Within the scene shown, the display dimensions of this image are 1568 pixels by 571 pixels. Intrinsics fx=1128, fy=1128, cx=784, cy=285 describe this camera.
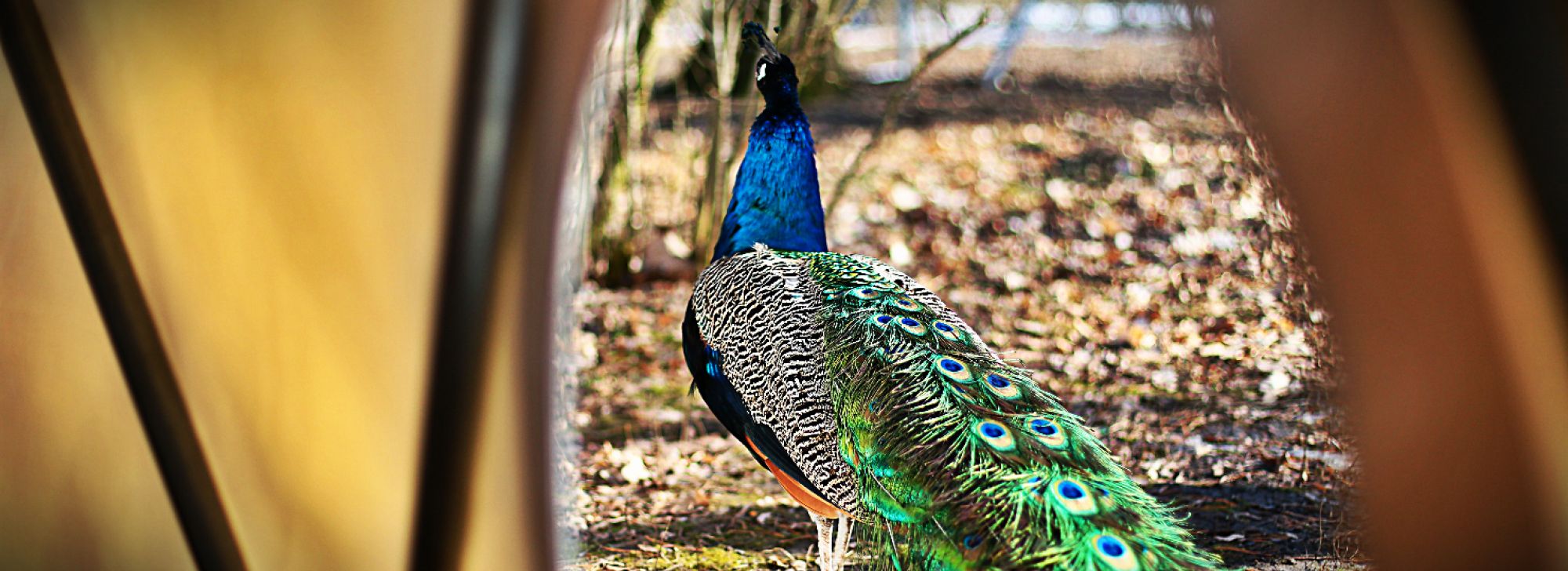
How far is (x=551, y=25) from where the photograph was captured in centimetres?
74

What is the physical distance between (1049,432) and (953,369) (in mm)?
236

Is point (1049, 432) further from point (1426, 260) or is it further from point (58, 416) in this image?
point (58, 416)

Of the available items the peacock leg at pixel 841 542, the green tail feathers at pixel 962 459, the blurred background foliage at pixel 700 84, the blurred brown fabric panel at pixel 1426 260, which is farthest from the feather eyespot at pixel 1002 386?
the blurred background foliage at pixel 700 84

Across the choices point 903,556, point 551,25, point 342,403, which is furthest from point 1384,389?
point 903,556

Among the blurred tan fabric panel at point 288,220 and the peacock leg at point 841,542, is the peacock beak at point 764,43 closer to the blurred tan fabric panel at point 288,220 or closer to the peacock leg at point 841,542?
the peacock leg at point 841,542

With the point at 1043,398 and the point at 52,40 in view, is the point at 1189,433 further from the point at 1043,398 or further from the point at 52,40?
the point at 52,40

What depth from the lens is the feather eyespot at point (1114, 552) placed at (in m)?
1.46

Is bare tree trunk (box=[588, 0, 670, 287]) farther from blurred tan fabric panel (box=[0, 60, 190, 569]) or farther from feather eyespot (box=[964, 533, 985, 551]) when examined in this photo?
blurred tan fabric panel (box=[0, 60, 190, 569])

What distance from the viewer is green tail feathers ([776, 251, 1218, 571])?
1514 mm

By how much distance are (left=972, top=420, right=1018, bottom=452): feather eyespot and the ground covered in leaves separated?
0.47 metres

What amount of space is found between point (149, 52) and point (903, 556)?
131 centimetres

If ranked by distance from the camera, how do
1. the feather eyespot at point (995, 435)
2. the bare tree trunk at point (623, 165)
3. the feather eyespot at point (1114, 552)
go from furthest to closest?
the bare tree trunk at point (623, 165) → the feather eyespot at point (995, 435) → the feather eyespot at point (1114, 552)

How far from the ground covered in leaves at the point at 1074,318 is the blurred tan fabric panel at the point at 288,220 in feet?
1.82

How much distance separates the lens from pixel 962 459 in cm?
172
